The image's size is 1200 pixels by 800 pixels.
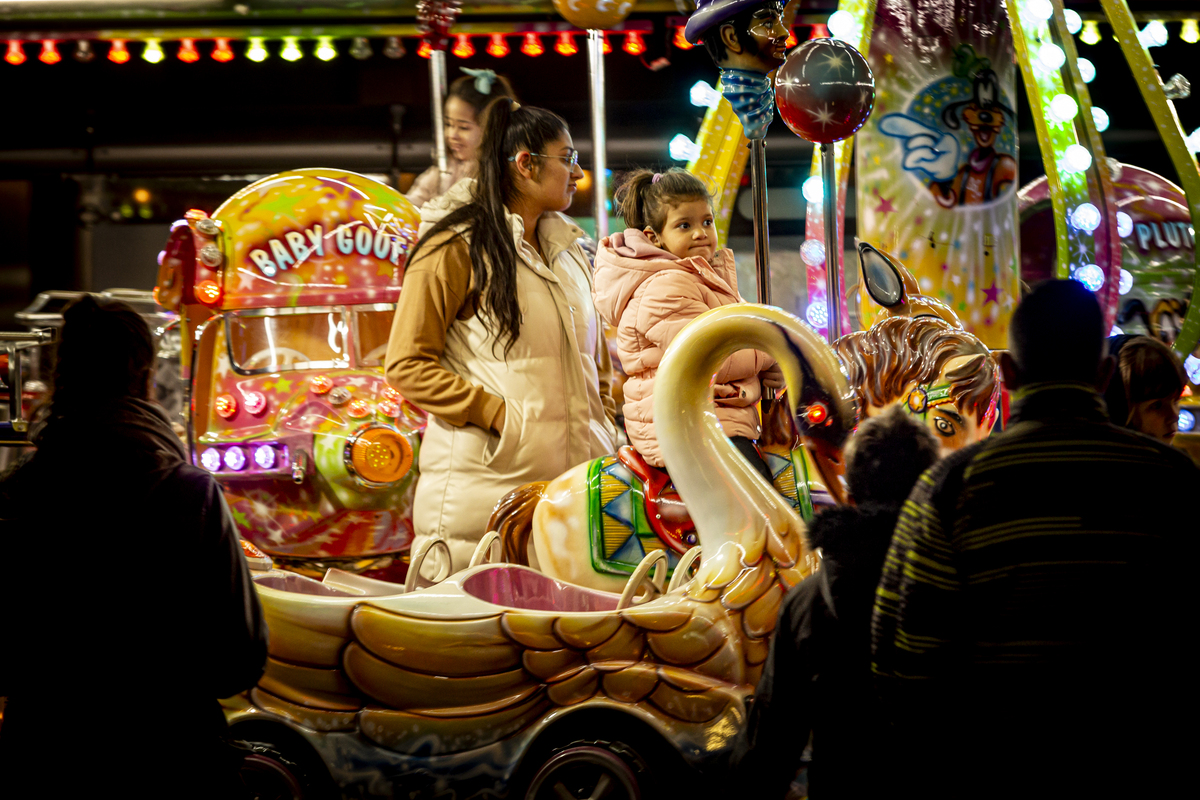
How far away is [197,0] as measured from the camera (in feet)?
23.4

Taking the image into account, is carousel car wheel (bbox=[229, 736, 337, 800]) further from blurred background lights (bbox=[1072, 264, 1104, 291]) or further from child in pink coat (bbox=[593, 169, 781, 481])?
blurred background lights (bbox=[1072, 264, 1104, 291])

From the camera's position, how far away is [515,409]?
9.53ft

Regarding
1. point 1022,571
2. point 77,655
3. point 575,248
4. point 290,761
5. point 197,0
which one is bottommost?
point 290,761

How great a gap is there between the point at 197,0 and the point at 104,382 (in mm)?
6380

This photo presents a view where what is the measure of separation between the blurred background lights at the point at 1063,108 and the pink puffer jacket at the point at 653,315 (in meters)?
1.62

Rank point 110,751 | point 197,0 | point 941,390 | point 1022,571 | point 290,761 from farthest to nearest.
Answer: point 197,0
point 941,390
point 290,761
point 110,751
point 1022,571

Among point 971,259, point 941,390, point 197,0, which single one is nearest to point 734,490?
point 941,390

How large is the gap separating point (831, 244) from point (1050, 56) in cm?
142

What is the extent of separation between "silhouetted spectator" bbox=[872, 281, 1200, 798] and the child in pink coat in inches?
52.9

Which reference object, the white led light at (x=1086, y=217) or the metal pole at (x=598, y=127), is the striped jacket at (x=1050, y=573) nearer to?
the white led light at (x=1086, y=217)

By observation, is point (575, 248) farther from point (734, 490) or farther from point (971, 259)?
point (971, 259)

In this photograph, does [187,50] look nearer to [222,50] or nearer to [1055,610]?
[222,50]

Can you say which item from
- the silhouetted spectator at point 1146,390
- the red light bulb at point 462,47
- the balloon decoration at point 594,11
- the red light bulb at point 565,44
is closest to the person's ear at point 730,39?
the silhouetted spectator at point 1146,390

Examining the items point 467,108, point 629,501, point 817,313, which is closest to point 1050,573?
point 629,501
